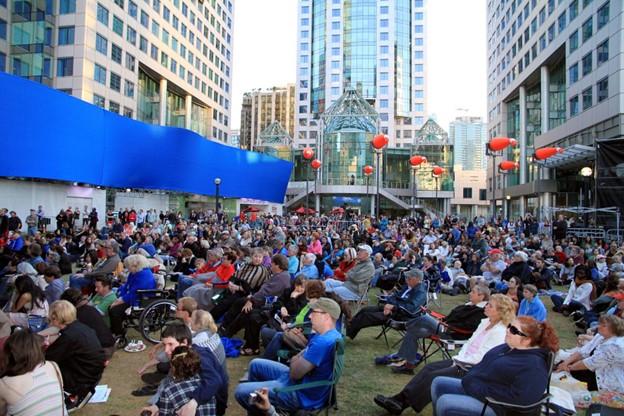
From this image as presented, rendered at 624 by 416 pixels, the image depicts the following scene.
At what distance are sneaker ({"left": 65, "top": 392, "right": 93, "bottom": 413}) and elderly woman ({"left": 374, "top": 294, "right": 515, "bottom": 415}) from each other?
305cm

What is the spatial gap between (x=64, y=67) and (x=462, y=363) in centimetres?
3903

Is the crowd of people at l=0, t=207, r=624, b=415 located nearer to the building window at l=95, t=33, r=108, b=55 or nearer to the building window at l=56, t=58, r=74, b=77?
the building window at l=56, t=58, r=74, b=77

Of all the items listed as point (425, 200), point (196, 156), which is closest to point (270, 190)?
point (196, 156)

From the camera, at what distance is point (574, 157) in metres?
28.6

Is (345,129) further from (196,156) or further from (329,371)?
(329,371)

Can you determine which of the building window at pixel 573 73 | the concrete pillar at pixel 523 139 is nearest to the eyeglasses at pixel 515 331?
the building window at pixel 573 73

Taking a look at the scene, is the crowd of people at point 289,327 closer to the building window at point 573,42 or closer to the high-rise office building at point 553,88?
the high-rise office building at point 553,88

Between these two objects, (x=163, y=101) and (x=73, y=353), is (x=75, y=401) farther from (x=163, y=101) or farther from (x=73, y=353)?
(x=163, y=101)

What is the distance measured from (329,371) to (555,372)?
10.4ft

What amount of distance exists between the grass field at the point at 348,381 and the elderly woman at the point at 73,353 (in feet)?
1.48

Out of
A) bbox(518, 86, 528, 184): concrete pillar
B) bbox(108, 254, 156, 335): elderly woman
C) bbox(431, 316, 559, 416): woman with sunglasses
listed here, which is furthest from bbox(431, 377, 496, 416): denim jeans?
bbox(518, 86, 528, 184): concrete pillar

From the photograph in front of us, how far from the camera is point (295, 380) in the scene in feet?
13.1

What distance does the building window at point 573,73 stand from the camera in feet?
111

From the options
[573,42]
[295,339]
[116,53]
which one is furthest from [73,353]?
[573,42]
